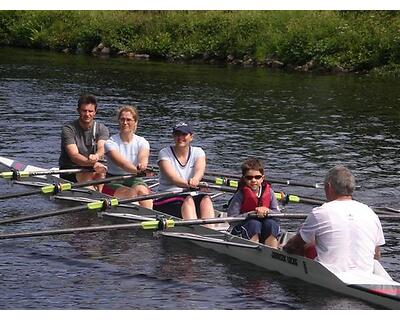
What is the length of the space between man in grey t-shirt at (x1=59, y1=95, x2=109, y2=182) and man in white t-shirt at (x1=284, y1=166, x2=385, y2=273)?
6.27 m

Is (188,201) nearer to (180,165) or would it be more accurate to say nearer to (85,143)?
(180,165)

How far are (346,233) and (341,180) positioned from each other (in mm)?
711

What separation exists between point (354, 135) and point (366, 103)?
708 centimetres

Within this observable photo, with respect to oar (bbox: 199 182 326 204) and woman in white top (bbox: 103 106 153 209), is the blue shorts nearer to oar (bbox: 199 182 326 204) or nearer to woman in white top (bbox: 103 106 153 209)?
oar (bbox: 199 182 326 204)

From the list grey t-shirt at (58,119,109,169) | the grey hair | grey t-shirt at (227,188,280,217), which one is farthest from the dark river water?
the grey hair

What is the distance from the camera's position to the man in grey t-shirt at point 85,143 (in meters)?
16.3

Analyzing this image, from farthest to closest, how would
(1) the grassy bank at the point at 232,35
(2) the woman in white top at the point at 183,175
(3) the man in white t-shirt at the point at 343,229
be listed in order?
(1) the grassy bank at the point at 232,35 → (2) the woman in white top at the point at 183,175 → (3) the man in white t-shirt at the point at 343,229

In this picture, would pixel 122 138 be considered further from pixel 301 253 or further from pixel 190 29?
pixel 190 29

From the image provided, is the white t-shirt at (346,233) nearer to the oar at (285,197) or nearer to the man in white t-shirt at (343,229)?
the man in white t-shirt at (343,229)

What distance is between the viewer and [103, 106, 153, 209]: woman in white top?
601 inches

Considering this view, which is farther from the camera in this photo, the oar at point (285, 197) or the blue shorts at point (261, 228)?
the oar at point (285, 197)

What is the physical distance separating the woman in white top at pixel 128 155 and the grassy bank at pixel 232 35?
28.3 m

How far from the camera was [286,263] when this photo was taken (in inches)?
482

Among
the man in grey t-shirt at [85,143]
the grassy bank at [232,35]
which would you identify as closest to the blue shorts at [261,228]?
the man in grey t-shirt at [85,143]
